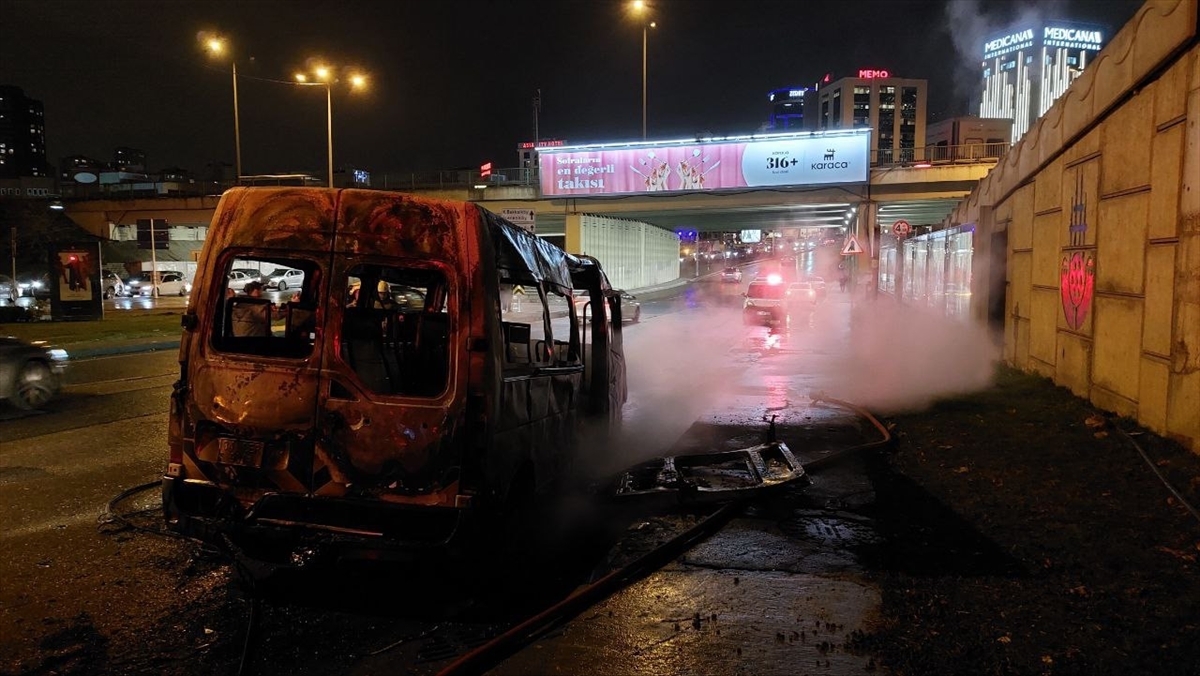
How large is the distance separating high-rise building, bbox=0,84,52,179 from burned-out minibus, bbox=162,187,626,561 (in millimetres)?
199425

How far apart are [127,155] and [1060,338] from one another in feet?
709

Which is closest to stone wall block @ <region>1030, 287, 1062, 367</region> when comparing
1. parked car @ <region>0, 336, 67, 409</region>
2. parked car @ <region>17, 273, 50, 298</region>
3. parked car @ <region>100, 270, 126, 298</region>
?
parked car @ <region>0, 336, 67, 409</region>

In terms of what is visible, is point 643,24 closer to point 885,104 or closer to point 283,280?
point 283,280

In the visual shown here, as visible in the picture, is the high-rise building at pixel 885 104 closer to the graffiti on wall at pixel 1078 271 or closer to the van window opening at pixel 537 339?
the graffiti on wall at pixel 1078 271

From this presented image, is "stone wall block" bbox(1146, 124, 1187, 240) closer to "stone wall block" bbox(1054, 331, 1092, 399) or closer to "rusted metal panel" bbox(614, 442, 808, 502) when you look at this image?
"stone wall block" bbox(1054, 331, 1092, 399)

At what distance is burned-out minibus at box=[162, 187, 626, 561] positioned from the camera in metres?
4.09

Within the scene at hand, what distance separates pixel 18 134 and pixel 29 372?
21948 cm

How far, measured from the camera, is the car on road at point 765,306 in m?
26.2

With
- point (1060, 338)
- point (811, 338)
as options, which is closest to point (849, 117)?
point (811, 338)

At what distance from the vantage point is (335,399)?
Answer: 4.11m

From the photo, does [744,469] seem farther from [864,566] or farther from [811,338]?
[811,338]

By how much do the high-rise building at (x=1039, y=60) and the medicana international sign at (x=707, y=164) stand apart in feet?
543

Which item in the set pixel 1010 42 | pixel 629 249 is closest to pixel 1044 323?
pixel 629 249

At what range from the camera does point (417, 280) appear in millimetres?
6027
